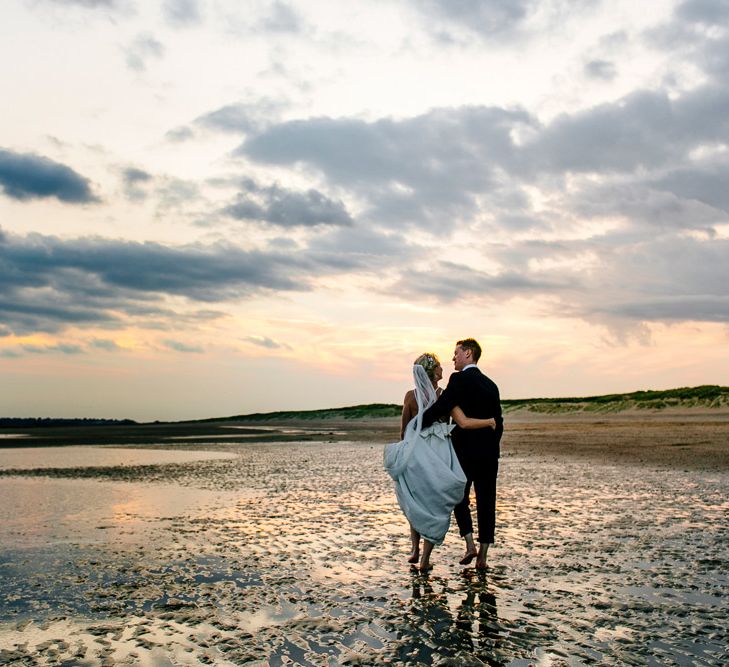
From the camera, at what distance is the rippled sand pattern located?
559 cm

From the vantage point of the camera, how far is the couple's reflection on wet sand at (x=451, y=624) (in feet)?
17.8

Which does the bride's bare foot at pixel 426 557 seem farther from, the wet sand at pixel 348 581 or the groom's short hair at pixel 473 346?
the groom's short hair at pixel 473 346

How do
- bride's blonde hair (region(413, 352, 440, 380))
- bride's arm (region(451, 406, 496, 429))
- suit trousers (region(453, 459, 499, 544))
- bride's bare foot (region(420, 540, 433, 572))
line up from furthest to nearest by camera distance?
bride's blonde hair (region(413, 352, 440, 380))
suit trousers (region(453, 459, 499, 544))
bride's arm (region(451, 406, 496, 429))
bride's bare foot (region(420, 540, 433, 572))

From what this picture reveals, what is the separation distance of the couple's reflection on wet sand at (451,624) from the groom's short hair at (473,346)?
2558mm

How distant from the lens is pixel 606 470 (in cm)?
1981

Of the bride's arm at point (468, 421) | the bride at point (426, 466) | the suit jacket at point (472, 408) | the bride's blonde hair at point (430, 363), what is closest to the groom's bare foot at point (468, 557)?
the bride at point (426, 466)

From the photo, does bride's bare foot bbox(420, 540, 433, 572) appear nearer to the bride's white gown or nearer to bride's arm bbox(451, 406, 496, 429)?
the bride's white gown

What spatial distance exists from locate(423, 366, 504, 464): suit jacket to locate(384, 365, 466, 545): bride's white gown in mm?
176

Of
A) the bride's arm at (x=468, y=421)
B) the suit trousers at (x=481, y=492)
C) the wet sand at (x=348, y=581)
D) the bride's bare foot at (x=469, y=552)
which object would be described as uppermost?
the bride's arm at (x=468, y=421)

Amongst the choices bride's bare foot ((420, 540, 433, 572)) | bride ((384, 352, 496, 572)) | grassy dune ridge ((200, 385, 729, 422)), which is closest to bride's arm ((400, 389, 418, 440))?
bride ((384, 352, 496, 572))

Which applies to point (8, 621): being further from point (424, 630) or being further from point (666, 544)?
point (666, 544)

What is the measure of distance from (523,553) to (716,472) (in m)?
12.1

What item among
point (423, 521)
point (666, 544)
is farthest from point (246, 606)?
point (666, 544)

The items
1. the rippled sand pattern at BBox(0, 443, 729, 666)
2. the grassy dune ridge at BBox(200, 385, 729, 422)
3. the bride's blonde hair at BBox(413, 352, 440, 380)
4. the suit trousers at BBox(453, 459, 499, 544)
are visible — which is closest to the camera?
the rippled sand pattern at BBox(0, 443, 729, 666)
